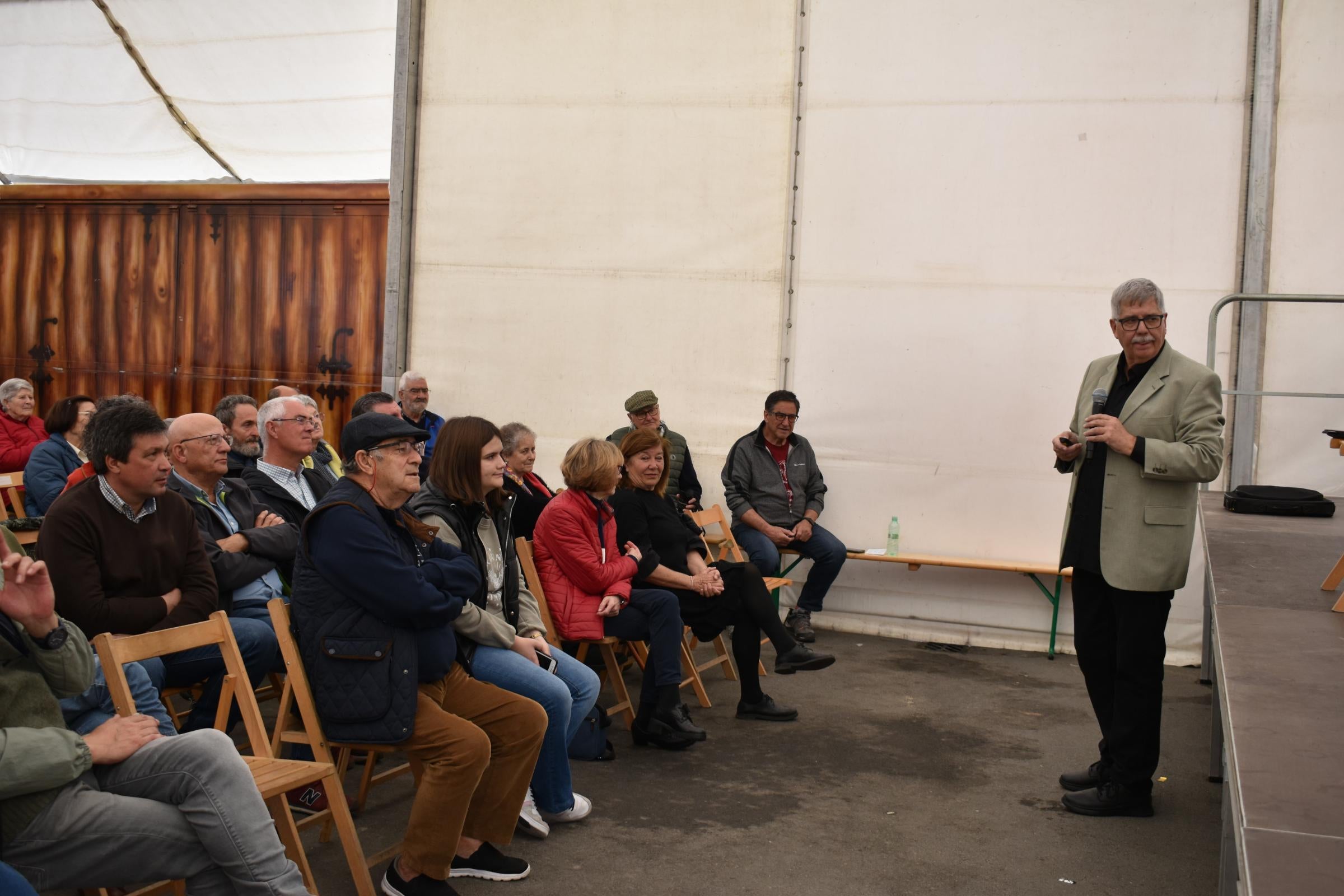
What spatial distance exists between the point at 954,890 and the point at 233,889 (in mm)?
2017

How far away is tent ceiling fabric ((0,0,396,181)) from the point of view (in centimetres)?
852

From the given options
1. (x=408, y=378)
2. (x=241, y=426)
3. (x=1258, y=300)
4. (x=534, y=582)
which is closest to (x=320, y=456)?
(x=241, y=426)

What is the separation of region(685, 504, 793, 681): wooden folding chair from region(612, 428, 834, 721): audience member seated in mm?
358

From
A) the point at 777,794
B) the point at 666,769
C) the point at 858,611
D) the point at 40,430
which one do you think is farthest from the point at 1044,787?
the point at 40,430

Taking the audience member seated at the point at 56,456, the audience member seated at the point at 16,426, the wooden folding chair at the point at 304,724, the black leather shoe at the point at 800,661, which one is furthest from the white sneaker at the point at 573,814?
the audience member seated at the point at 16,426

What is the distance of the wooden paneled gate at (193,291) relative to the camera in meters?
8.54

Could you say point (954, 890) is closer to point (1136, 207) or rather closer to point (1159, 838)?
point (1159, 838)

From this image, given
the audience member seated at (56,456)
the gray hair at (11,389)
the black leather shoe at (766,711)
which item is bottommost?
the black leather shoe at (766,711)

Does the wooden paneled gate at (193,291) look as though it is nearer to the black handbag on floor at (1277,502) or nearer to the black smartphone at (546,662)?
the black smartphone at (546,662)

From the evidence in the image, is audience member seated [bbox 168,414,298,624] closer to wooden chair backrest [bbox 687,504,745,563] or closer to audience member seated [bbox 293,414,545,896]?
audience member seated [bbox 293,414,545,896]

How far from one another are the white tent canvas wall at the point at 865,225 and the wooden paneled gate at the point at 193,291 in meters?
0.56

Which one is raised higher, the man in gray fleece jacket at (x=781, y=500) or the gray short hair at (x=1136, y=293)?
the gray short hair at (x=1136, y=293)

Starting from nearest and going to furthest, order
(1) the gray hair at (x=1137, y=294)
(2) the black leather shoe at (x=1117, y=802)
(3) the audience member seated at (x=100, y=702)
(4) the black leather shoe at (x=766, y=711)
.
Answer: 1. (3) the audience member seated at (x=100, y=702)
2. (1) the gray hair at (x=1137, y=294)
3. (2) the black leather shoe at (x=1117, y=802)
4. (4) the black leather shoe at (x=766, y=711)

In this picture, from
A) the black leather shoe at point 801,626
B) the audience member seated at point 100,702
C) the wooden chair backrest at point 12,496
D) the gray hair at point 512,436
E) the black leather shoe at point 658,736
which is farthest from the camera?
the black leather shoe at point 801,626
